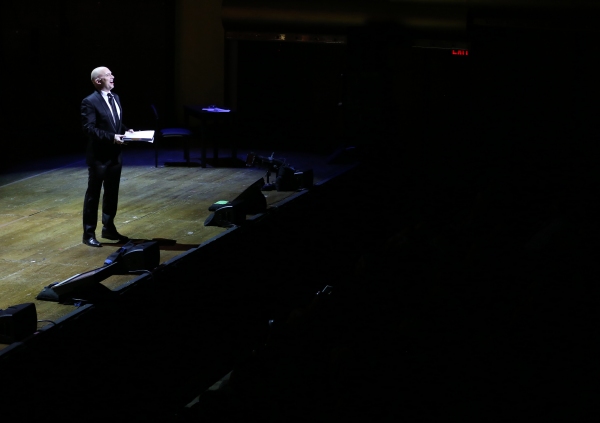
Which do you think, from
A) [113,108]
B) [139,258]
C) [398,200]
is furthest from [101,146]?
[398,200]

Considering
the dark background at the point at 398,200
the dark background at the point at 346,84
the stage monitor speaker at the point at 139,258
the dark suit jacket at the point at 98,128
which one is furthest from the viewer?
the dark background at the point at 346,84

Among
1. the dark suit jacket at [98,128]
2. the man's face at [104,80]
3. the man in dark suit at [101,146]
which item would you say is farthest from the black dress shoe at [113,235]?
the man's face at [104,80]

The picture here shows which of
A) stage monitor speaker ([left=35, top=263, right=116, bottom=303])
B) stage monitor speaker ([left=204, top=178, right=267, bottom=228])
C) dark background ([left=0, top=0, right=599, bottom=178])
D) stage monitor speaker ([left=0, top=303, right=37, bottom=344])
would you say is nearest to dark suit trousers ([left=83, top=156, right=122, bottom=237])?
stage monitor speaker ([left=204, top=178, right=267, bottom=228])

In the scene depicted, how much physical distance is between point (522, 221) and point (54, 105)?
5.85m

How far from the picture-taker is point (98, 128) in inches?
233

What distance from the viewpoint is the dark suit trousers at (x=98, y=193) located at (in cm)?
594

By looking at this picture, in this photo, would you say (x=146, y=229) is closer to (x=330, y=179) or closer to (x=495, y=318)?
(x=330, y=179)

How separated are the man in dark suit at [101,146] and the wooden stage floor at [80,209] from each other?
0.25 meters

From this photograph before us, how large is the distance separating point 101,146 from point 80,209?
1.40 metres

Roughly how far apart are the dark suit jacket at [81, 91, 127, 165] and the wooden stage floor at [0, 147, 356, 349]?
0.70 meters

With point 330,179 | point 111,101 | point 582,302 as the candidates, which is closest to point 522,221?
point 330,179

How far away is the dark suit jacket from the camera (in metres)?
5.84

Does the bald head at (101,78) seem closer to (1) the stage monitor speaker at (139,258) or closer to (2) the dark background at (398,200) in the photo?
(1) the stage monitor speaker at (139,258)

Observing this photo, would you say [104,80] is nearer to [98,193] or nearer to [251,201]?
[98,193]
